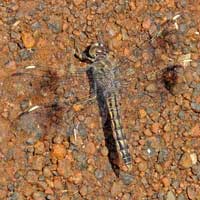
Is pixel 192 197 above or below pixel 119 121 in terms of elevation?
below

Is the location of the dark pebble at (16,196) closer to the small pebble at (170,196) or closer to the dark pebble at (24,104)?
the dark pebble at (24,104)

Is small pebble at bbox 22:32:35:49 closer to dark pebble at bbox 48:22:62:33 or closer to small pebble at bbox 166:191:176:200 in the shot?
dark pebble at bbox 48:22:62:33

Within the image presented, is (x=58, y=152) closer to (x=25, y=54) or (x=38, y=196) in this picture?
(x=38, y=196)

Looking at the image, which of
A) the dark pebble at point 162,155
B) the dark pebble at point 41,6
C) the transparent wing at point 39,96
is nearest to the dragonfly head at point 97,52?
the transparent wing at point 39,96

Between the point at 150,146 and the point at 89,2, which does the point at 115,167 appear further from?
the point at 89,2

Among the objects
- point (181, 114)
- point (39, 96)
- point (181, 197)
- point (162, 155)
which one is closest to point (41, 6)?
point (39, 96)

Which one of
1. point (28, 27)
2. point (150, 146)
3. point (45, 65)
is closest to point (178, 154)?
point (150, 146)
